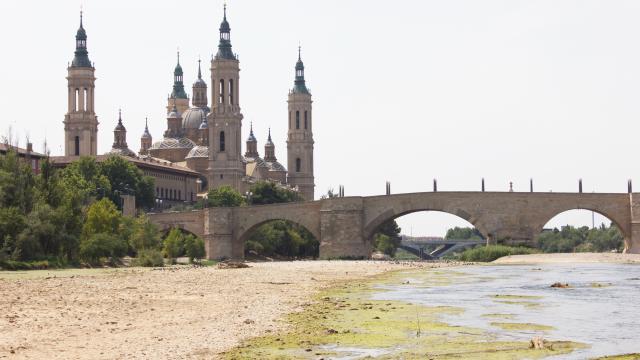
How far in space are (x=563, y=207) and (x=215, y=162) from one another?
70.8 metres

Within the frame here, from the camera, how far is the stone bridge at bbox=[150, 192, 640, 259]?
80.1 meters

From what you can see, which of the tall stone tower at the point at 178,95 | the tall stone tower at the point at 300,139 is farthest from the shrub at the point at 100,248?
the tall stone tower at the point at 178,95

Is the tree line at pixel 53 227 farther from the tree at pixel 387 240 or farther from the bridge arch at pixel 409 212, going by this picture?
the tree at pixel 387 240

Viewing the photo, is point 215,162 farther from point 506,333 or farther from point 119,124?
point 506,333

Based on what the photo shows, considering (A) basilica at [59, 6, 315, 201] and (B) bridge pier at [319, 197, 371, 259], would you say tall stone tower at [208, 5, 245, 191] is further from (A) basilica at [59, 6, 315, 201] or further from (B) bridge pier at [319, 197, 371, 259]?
(B) bridge pier at [319, 197, 371, 259]

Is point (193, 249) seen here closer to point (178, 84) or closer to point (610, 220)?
point (610, 220)

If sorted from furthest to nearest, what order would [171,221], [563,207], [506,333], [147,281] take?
1. [171,221]
2. [563,207]
3. [147,281]
4. [506,333]

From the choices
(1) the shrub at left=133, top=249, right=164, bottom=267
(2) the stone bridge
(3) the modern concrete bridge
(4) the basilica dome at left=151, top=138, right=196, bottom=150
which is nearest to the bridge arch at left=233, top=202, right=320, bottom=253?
(2) the stone bridge

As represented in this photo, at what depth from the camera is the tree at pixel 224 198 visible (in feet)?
391

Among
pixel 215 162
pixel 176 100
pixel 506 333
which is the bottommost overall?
pixel 506 333

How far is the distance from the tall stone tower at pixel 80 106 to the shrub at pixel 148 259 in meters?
75.8

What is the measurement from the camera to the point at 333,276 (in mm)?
56469

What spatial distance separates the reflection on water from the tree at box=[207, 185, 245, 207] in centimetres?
6621

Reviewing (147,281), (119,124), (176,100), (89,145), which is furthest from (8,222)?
(176,100)
